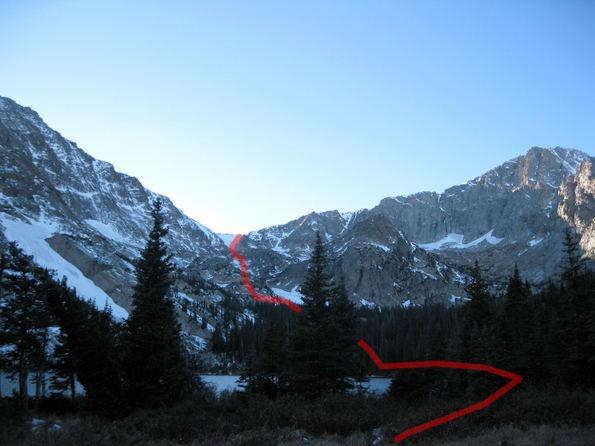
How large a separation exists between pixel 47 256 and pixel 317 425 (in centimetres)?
12483

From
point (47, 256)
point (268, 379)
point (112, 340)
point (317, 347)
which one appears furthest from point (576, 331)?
A: point (47, 256)

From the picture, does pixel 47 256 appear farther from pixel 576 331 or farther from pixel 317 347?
pixel 576 331

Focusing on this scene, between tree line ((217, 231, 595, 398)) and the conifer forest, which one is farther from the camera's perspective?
tree line ((217, 231, 595, 398))

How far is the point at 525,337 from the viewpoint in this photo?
3431 centimetres

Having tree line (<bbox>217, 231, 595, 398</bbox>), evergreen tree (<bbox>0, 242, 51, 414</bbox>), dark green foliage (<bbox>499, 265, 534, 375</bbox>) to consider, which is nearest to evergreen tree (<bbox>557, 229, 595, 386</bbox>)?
tree line (<bbox>217, 231, 595, 398</bbox>)

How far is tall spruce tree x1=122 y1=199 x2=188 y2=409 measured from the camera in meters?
19.2

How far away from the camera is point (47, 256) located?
114875 mm

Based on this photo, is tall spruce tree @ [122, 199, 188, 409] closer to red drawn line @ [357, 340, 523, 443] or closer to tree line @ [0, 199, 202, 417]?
tree line @ [0, 199, 202, 417]

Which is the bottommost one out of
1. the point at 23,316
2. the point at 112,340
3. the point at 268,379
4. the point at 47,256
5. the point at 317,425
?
the point at 268,379

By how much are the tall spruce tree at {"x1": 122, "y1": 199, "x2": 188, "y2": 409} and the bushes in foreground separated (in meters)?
3.92

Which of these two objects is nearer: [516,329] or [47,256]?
[516,329]

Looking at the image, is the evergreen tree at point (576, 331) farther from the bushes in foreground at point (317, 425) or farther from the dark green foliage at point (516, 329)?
the bushes in foreground at point (317, 425)

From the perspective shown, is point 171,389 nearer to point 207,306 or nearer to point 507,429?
point 507,429

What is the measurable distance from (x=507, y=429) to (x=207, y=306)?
501ft
